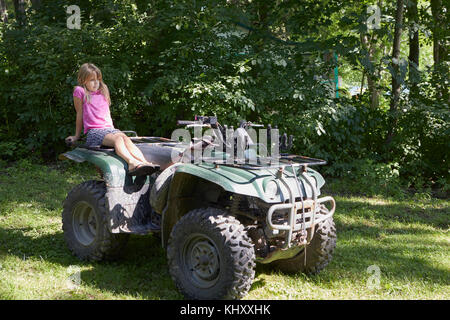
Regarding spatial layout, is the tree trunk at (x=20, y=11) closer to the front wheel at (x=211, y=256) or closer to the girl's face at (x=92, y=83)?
the girl's face at (x=92, y=83)

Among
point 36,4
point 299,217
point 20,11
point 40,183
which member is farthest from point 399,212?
point 20,11

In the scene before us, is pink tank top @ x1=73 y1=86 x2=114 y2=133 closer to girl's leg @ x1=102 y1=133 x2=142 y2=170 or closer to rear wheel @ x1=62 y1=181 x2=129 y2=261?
girl's leg @ x1=102 y1=133 x2=142 y2=170

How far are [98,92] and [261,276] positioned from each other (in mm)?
2399

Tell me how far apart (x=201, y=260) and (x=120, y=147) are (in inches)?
53.6

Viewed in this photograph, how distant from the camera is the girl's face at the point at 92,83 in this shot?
4.94 meters

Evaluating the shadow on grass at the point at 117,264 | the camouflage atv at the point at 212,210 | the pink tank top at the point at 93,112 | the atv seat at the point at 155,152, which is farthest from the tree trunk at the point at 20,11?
the camouflage atv at the point at 212,210

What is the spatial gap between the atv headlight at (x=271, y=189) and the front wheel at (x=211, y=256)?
0.32 meters

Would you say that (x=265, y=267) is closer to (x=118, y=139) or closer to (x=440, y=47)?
(x=118, y=139)

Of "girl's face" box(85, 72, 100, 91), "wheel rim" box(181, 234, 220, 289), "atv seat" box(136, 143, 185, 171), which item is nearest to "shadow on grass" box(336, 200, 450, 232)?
"atv seat" box(136, 143, 185, 171)

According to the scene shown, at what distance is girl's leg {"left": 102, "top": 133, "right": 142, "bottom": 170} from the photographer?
4.44m

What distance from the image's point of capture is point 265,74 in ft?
27.7

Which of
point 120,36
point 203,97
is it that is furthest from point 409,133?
point 120,36

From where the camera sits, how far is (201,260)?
3.87 metres

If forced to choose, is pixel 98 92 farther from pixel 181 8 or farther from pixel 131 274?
pixel 181 8
